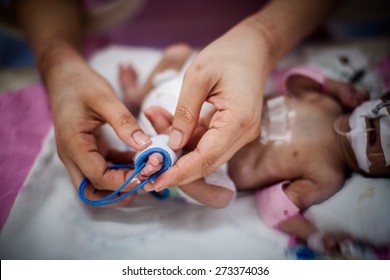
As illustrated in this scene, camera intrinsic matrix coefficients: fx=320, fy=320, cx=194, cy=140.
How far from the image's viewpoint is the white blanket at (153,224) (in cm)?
87

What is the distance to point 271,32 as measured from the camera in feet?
3.28

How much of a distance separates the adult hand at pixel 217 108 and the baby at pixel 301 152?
0.08 metres

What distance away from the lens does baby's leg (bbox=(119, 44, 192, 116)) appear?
3.96ft

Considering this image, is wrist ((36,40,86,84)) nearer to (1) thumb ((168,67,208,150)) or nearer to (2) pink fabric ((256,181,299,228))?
(1) thumb ((168,67,208,150))

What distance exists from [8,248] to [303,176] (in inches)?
33.5

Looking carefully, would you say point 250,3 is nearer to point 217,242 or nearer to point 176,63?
point 176,63

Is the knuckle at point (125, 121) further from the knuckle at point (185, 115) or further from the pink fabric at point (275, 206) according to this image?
the pink fabric at point (275, 206)

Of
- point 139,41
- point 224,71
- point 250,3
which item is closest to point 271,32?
point 224,71

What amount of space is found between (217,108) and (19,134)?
73 cm

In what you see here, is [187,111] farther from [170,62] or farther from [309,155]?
[170,62]

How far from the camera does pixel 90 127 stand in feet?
2.77

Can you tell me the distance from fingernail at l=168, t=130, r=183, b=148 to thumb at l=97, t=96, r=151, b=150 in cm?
5

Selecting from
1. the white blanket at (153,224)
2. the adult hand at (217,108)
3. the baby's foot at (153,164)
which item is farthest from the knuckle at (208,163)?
the white blanket at (153,224)

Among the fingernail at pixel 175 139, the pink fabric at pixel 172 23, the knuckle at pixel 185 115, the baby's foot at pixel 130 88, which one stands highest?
the knuckle at pixel 185 115
